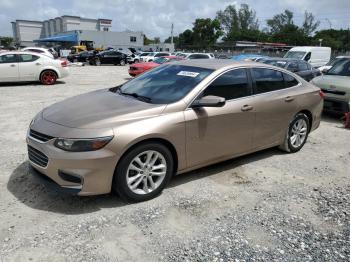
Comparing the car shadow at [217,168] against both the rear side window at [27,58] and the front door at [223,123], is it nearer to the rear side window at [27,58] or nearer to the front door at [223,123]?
the front door at [223,123]

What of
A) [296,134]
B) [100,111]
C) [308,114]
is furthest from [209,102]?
[308,114]

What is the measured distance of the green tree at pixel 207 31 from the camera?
81312 millimetres

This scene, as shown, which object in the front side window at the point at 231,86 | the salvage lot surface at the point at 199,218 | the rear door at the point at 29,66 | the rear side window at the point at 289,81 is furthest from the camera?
the rear door at the point at 29,66

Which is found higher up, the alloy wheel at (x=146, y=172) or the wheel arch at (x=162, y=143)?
the wheel arch at (x=162, y=143)

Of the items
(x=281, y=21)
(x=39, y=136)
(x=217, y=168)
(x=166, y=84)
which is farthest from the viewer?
(x=281, y=21)

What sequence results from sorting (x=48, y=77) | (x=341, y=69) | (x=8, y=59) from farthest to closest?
(x=48, y=77) → (x=8, y=59) → (x=341, y=69)

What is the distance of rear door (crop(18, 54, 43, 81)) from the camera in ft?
47.3

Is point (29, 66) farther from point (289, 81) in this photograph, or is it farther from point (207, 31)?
point (207, 31)

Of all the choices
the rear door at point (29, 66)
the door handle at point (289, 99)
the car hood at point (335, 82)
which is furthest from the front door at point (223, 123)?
the rear door at point (29, 66)

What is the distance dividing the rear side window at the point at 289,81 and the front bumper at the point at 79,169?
3.33 meters

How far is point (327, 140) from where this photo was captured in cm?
712

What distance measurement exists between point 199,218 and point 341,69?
7.71m

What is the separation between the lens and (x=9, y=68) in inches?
559

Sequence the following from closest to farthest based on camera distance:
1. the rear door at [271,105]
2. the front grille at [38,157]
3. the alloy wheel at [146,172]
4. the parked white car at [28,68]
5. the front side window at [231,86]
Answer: the front grille at [38,157] < the alloy wheel at [146,172] < the front side window at [231,86] < the rear door at [271,105] < the parked white car at [28,68]
